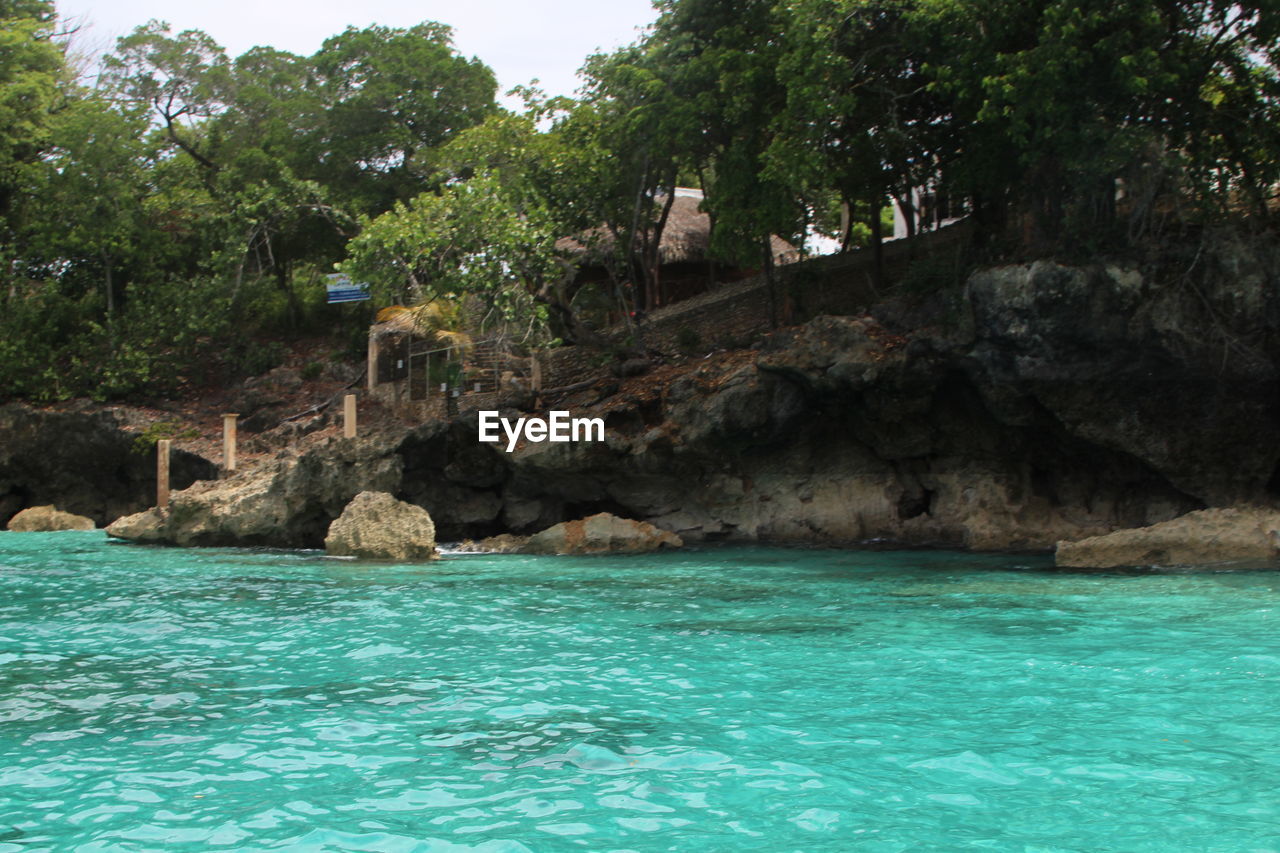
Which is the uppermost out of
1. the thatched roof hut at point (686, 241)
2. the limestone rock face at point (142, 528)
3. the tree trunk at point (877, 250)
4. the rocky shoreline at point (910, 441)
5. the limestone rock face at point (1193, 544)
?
the thatched roof hut at point (686, 241)

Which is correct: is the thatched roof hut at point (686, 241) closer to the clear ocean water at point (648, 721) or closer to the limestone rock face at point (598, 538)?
the limestone rock face at point (598, 538)

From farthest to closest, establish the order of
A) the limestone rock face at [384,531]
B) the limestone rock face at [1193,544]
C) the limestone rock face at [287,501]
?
the limestone rock face at [287,501], the limestone rock face at [384,531], the limestone rock face at [1193,544]

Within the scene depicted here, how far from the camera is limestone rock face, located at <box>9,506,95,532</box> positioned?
2872 cm

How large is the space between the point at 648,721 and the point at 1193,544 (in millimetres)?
11995

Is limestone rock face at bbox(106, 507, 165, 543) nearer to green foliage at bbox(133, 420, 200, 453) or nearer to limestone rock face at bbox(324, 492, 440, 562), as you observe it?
limestone rock face at bbox(324, 492, 440, 562)

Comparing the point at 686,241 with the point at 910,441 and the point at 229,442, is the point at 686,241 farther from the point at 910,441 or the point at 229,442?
the point at 229,442

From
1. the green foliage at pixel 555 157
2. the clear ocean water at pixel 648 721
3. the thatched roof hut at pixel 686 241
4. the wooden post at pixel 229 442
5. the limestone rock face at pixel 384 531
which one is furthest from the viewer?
the thatched roof hut at pixel 686 241

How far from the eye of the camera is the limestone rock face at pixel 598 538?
2042 cm

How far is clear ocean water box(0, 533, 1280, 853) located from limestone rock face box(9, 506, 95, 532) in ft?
57.3

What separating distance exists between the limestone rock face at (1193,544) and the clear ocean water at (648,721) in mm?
2540

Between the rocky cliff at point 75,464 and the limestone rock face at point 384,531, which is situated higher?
the rocky cliff at point 75,464

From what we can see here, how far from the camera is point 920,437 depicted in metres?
21.4

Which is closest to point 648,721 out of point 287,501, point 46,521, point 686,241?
point 287,501

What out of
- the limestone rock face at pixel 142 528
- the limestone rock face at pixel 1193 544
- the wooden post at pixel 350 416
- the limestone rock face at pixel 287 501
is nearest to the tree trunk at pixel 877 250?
the limestone rock face at pixel 1193 544
